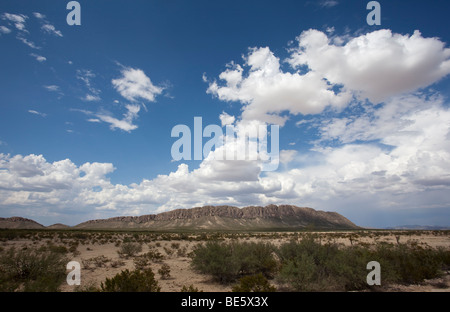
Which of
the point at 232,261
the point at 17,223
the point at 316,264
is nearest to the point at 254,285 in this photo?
the point at 232,261

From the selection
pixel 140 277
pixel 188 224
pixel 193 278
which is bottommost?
pixel 188 224

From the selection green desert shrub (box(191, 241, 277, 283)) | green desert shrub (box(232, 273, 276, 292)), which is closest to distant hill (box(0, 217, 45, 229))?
green desert shrub (box(191, 241, 277, 283))

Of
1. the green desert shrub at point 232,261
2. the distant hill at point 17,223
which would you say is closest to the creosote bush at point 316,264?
the green desert shrub at point 232,261

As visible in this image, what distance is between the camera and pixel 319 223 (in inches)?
7741

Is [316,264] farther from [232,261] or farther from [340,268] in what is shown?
[232,261]

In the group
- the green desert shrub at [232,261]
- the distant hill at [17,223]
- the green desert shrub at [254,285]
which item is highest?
the green desert shrub at [254,285]

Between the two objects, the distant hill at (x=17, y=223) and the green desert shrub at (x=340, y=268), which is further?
the distant hill at (x=17, y=223)

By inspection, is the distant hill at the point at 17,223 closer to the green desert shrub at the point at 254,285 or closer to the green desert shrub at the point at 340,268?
the green desert shrub at the point at 254,285

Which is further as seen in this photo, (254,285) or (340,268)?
(340,268)

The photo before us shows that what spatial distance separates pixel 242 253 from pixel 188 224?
180222 millimetres

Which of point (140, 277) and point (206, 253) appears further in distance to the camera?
point (206, 253)

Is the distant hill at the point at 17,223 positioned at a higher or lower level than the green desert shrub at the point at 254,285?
lower
